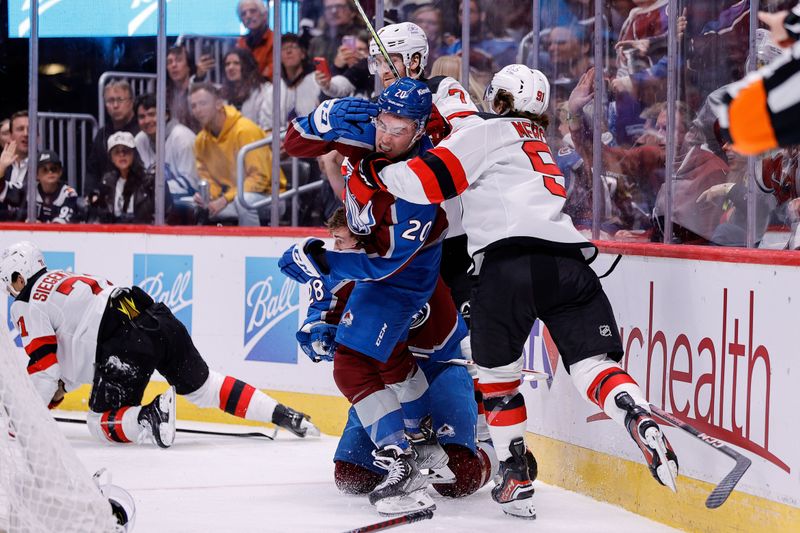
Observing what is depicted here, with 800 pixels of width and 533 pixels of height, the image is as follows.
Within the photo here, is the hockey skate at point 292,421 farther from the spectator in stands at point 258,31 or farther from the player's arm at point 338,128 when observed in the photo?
the spectator in stands at point 258,31

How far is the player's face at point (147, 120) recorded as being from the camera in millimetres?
5445

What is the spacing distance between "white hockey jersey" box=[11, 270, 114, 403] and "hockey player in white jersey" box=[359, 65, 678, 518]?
5.60 feet

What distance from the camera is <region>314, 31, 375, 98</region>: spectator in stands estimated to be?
509cm

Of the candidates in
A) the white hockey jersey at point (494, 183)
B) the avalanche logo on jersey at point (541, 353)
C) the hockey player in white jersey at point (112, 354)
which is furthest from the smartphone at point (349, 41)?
the white hockey jersey at point (494, 183)

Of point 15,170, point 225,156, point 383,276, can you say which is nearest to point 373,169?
point 383,276

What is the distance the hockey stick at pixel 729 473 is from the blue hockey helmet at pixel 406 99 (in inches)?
40.7

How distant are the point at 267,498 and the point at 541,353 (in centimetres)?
98

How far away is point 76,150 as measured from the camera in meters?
5.61

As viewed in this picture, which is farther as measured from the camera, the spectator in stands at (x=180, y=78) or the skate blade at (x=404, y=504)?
the spectator in stands at (x=180, y=78)

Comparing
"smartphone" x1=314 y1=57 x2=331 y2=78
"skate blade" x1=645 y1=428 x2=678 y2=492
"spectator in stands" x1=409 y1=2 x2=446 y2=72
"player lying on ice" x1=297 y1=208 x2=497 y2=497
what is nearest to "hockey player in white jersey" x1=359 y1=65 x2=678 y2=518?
"skate blade" x1=645 y1=428 x2=678 y2=492

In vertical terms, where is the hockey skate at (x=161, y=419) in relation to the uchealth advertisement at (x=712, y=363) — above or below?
below

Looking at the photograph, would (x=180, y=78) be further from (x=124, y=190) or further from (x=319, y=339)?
(x=319, y=339)

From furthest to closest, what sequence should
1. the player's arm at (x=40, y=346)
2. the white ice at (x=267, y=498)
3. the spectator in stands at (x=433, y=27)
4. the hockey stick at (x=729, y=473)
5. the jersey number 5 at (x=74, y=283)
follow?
the spectator in stands at (x=433, y=27), the jersey number 5 at (x=74, y=283), the player's arm at (x=40, y=346), the white ice at (x=267, y=498), the hockey stick at (x=729, y=473)

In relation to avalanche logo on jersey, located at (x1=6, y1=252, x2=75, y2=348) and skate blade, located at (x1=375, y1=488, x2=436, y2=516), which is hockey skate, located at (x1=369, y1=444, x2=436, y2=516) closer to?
skate blade, located at (x1=375, y1=488, x2=436, y2=516)
